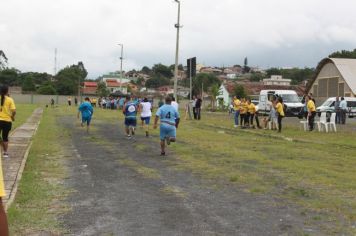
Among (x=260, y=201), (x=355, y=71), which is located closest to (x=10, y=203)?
(x=260, y=201)

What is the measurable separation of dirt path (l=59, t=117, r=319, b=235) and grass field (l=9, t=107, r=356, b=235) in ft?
1.06

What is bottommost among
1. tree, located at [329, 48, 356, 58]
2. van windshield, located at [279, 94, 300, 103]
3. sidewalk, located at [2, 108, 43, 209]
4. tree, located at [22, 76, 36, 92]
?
sidewalk, located at [2, 108, 43, 209]

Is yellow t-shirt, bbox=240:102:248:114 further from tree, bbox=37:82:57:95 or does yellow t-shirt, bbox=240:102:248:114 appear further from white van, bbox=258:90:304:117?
tree, bbox=37:82:57:95

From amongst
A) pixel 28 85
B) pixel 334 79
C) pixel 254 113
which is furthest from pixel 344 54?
pixel 254 113

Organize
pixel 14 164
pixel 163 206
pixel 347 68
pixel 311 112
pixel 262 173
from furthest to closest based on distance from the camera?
pixel 347 68 → pixel 311 112 → pixel 14 164 → pixel 262 173 → pixel 163 206

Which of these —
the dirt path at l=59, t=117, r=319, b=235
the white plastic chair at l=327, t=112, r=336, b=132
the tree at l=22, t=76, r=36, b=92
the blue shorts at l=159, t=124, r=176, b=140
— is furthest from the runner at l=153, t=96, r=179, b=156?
the tree at l=22, t=76, r=36, b=92

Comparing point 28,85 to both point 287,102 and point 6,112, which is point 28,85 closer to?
point 287,102

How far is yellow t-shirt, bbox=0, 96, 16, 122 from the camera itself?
42.1 ft

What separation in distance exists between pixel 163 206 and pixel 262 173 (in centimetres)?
382

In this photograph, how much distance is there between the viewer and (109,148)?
1631 centimetres

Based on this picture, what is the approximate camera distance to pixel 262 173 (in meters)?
11.2

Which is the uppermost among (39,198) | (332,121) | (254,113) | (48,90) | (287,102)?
(48,90)

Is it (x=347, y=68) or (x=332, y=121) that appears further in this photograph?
(x=347, y=68)

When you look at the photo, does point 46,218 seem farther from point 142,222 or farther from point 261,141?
point 261,141
